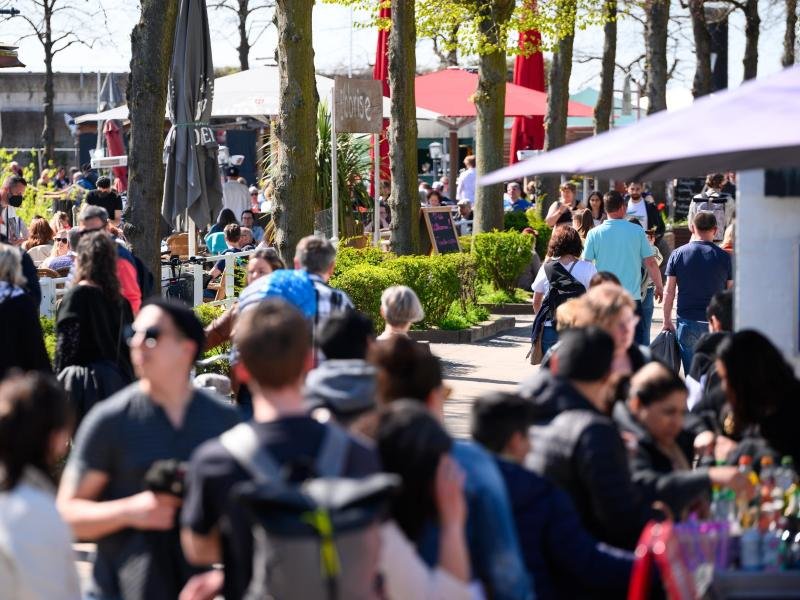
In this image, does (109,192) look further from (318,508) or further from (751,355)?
(318,508)

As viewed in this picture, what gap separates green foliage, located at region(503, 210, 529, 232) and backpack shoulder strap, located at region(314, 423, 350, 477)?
63.8 feet

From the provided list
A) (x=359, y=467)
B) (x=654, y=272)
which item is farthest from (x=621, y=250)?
(x=359, y=467)

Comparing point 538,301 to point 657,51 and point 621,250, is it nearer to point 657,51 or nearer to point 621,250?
point 621,250

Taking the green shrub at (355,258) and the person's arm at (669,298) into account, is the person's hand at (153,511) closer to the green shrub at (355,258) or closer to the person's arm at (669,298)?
the person's arm at (669,298)

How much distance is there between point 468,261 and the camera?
18359 millimetres

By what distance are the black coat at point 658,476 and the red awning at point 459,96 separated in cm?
2201

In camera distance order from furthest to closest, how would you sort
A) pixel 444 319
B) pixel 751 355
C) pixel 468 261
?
1. pixel 468 261
2. pixel 444 319
3. pixel 751 355

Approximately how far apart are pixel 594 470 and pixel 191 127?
1105cm

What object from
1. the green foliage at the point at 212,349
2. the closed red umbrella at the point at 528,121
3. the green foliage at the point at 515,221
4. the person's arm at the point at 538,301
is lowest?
the green foliage at the point at 212,349

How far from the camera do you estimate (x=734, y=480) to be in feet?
15.8

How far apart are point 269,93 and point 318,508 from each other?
18451 mm

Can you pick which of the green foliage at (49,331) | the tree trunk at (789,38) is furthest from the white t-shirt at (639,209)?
the tree trunk at (789,38)

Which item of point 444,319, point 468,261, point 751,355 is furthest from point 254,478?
point 468,261

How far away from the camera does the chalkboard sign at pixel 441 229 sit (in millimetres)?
20156
